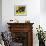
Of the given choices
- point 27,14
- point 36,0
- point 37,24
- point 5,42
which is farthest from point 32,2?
point 5,42

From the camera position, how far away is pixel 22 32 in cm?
534

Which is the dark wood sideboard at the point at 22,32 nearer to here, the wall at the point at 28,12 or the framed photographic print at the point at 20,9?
the wall at the point at 28,12

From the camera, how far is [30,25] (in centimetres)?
527

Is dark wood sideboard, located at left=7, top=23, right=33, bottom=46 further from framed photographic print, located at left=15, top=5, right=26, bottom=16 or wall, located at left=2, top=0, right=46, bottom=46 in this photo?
framed photographic print, located at left=15, top=5, right=26, bottom=16

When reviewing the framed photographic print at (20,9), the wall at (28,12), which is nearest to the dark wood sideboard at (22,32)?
the wall at (28,12)

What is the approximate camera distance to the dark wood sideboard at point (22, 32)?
5.26 m

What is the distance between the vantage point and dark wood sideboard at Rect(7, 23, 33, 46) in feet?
17.3

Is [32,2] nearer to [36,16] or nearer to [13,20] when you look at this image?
[36,16]

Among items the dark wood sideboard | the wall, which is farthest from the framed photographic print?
the dark wood sideboard

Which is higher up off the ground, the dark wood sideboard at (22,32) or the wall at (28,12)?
the wall at (28,12)

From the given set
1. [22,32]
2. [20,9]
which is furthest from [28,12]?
[22,32]

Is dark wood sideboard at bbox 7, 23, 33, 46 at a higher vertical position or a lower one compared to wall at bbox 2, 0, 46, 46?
lower

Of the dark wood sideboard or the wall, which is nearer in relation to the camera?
the dark wood sideboard

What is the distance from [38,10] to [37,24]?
546 millimetres
